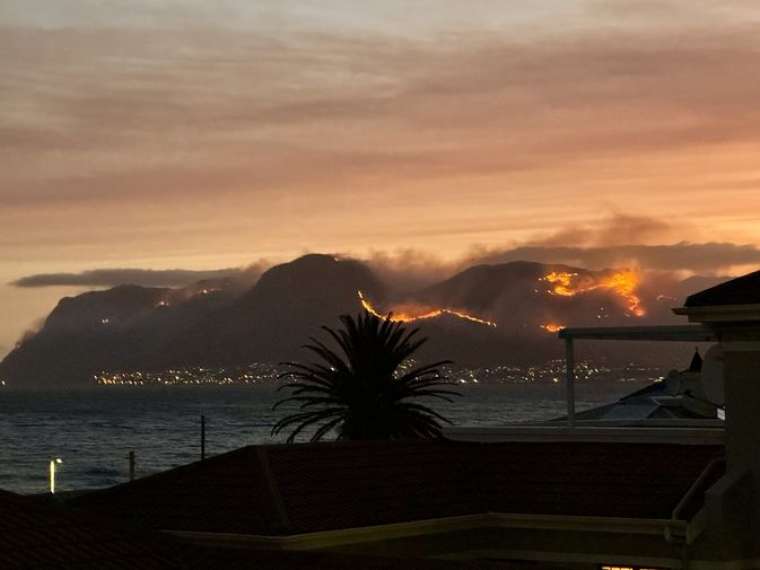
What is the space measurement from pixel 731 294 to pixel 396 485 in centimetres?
754

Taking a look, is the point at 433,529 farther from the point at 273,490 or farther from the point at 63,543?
the point at 63,543

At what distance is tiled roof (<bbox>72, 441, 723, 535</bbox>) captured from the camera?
3031 centimetres

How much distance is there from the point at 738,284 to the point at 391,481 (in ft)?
25.6

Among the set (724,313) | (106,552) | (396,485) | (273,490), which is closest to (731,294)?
(724,313)

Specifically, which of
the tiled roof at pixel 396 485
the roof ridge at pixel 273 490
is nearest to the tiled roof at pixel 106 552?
the roof ridge at pixel 273 490

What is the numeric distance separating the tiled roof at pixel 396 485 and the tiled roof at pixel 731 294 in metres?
4.03

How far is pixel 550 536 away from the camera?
32250 millimetres

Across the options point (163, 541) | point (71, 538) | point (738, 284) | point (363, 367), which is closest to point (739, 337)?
point (738, 284)

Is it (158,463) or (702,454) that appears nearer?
(702,454)

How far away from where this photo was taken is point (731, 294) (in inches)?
1209

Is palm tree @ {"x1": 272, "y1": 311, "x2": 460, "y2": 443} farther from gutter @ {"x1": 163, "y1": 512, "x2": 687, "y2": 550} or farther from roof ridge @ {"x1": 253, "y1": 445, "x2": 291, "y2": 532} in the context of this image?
roof ridge @ {"x1": 253, "y1": 445, "x2": 291, "y2": 532}

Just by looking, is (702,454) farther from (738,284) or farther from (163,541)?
(163,541)

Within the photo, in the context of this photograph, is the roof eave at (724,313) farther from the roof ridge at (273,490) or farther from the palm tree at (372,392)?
the palm tree at (372,392)

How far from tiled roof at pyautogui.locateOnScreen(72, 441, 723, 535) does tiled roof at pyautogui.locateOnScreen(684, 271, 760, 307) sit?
403 cm
